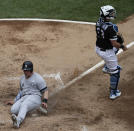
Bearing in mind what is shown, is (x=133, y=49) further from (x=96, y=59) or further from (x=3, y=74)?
(x=3, y=74)

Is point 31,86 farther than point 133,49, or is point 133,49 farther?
point 133,49

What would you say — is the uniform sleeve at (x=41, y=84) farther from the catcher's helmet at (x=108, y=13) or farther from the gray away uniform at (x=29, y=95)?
the catcher's helmet at (x=108, y=13)

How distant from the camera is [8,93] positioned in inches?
371

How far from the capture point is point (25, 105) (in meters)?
8.10

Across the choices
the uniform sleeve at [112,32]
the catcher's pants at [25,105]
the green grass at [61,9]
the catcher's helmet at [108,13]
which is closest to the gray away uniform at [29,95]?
the catcher's pants at [25,105]

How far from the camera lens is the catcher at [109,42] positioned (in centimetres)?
860

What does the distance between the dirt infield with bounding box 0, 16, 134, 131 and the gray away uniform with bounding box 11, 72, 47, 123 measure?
26 centimetres

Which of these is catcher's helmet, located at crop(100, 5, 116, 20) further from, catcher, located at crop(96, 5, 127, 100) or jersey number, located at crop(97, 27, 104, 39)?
jersey number, located at crop(97, 27, 104, 39)

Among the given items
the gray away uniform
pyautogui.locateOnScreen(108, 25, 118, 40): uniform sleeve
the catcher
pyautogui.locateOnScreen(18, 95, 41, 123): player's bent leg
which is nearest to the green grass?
the catcher

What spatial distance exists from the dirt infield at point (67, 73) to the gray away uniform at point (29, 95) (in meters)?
0.26

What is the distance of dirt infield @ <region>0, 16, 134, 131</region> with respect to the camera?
8.05 metres

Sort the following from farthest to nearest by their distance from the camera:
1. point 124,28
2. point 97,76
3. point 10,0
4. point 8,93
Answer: point 10,0 < point 124,28 < point 97,76 < point 8,93

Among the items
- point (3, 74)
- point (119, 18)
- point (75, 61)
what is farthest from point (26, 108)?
point (119, 18)

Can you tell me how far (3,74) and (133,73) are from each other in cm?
380
